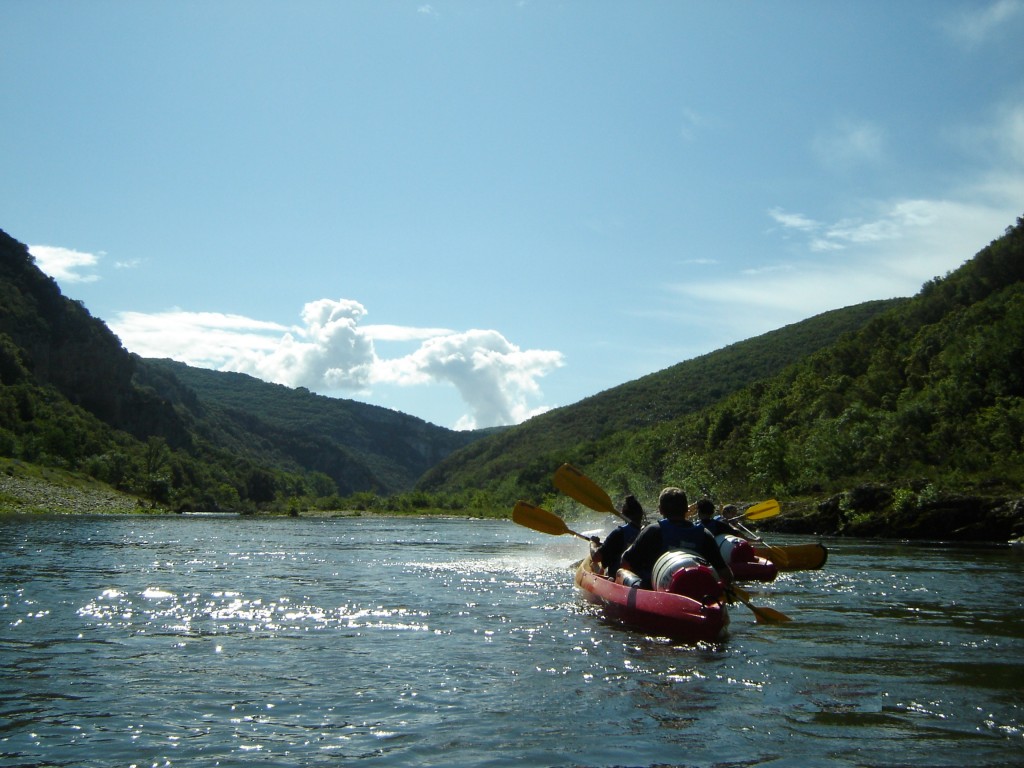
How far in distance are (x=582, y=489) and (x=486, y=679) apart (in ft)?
25.2

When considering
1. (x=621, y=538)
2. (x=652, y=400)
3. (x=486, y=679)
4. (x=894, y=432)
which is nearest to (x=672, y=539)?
(x=621, y=538)

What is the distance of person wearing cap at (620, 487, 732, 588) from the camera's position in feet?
37.9

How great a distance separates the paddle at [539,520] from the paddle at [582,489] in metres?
0.77

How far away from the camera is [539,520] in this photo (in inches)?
667

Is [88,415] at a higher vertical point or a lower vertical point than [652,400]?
lower

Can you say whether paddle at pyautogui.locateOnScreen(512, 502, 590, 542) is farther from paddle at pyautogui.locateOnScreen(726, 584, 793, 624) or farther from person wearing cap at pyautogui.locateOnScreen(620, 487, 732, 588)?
paddle at pyautogui.locateOnScreen(726, 584, 793, 624)

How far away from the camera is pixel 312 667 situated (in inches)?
360

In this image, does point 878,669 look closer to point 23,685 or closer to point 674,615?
point 674,615

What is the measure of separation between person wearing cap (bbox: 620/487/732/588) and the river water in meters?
1.05

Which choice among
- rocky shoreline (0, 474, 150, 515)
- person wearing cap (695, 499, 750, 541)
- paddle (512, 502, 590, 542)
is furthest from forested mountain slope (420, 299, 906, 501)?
person wearing cap (695, 499, 750, 541)

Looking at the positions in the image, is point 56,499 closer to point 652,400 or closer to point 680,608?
point 680,608

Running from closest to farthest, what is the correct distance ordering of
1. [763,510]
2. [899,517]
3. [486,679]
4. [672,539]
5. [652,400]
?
[486,679] < [672,539] < [763,510] < [899,517] < [652,400]

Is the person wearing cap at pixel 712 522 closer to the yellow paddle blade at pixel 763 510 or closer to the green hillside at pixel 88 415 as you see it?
the yellow paddle blade at pixel 763 510

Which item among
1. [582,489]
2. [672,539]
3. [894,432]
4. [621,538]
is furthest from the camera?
[894,432]
